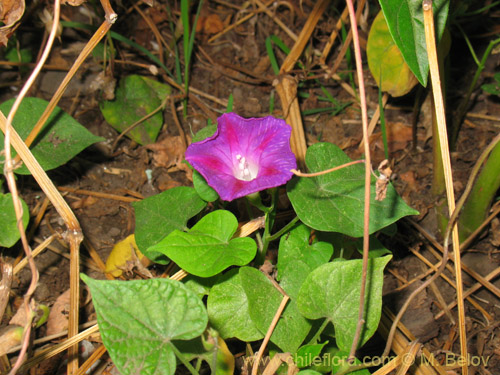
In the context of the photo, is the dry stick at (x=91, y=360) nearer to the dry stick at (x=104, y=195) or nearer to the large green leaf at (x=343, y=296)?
the dry stick at (x=104, y=195)

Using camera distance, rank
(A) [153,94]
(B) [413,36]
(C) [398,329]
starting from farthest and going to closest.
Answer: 1. (A) [153,94]
2. (C) [398,329]
3. (B) [413,36]

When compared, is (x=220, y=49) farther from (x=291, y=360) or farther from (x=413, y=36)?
(x=291, y=360)

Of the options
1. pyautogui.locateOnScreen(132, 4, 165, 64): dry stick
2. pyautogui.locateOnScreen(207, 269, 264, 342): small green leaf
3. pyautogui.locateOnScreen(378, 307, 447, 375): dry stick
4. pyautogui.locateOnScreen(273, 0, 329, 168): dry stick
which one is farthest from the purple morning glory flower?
pyautogui.locateOnScreen(132, 4, 165, 64): dry stick

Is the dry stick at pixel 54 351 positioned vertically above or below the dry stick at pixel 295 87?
below

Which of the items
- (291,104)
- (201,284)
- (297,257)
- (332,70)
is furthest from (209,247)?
(332,70)

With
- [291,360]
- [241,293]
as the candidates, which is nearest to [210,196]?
[241,293]

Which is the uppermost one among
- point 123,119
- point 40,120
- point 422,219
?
point 40,120

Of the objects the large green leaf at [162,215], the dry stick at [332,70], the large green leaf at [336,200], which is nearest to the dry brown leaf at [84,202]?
the large green leaf at [162,215]
